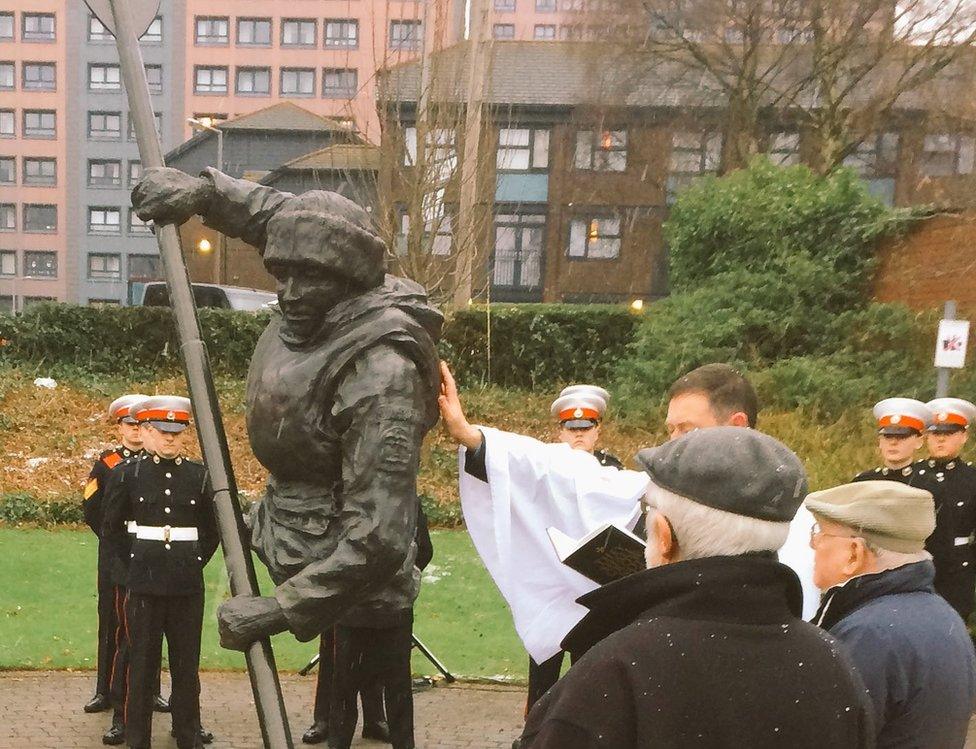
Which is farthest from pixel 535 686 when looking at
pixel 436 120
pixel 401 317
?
pixel 436 120

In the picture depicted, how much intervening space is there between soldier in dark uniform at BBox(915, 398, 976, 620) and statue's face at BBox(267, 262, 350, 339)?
491 centimetres

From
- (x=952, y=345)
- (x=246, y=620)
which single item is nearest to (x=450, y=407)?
(x=246, y=620)

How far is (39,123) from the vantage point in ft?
175

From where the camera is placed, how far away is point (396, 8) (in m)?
44.2

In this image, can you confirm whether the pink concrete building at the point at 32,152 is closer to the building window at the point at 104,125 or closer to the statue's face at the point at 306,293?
the building window at the point at 104,125

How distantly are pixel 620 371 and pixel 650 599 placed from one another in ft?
48.4

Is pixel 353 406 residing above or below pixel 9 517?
above

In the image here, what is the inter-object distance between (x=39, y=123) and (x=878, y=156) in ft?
150

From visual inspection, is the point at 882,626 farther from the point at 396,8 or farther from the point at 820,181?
the point at 396,8

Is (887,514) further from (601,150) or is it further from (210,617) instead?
(601,150)

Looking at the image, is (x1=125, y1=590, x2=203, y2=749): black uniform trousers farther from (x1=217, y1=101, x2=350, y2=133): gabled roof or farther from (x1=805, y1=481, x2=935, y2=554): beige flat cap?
(x1=217, y1=101, x2=350, y2=133): gabled roof

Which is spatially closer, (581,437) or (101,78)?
(581,437)

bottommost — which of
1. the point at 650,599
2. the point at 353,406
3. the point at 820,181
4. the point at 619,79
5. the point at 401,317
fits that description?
the point at 650,599

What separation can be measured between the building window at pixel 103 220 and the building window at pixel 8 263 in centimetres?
502
